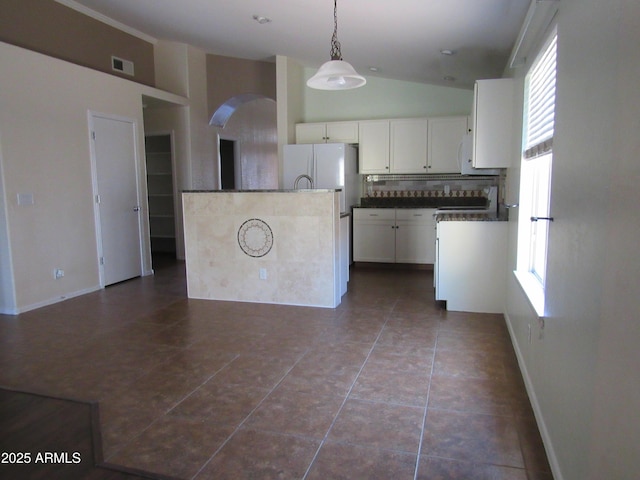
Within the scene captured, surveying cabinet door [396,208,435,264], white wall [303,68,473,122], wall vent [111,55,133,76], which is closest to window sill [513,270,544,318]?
cabinet door [396,208,435,264]

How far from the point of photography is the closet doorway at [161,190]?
7.79 metres

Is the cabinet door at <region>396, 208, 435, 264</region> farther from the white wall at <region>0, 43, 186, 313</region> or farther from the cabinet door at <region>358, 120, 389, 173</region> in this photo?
the white wall at <region>0, 43, 186, 313</region>

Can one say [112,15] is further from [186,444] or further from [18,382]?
[186,444]

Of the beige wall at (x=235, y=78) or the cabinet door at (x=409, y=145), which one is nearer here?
the cabinet door at (x=409, y=145)

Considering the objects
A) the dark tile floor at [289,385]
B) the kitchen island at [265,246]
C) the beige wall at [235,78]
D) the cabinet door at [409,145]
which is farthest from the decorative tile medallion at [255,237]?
the beige wall at [235,78]

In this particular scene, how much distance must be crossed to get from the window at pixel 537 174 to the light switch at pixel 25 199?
440 cm

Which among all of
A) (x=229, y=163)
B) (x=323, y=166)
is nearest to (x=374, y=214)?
(x=323, y=166)

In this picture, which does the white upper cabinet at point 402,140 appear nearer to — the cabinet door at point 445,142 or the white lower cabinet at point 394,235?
the cabinet door at point 445,142

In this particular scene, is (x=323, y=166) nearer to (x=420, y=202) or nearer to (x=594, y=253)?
(x=420, y=202)

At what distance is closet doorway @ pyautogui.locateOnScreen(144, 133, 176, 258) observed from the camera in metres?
7.79

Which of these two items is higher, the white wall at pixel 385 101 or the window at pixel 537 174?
the white wall at pixel 385 101

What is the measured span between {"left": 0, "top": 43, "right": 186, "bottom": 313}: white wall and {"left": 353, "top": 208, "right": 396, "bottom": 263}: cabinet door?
343 cm

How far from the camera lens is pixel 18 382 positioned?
9.12 feet

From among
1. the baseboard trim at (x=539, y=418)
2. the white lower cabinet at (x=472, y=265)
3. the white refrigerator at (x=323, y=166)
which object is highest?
the white refrigerator at (x=323, y=166)
